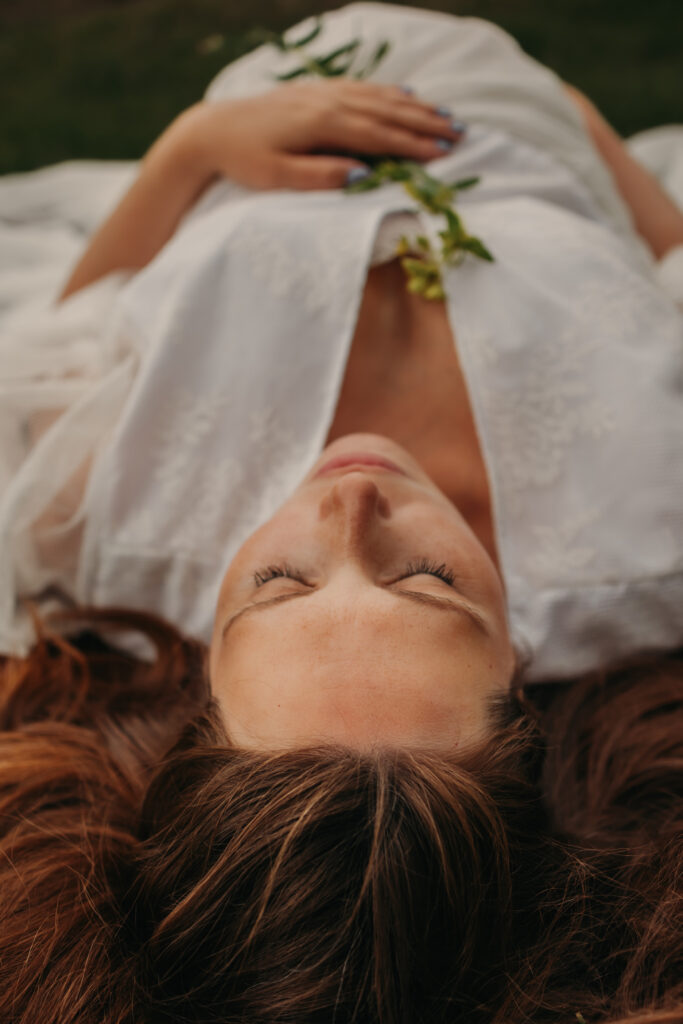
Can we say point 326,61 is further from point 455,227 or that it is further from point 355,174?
point 455,227

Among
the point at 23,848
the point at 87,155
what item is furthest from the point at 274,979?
the point at 87,155

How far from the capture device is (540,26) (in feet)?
7.75

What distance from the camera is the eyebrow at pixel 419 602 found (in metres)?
0.91

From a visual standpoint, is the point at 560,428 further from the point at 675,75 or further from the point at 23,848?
the point at 675,75

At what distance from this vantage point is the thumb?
140 cm

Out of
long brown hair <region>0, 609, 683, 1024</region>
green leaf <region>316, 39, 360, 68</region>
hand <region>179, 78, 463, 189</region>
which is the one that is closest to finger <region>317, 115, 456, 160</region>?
hand <region>179, 78, 463, 189</region>

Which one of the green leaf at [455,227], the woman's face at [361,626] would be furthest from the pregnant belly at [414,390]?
the woman's face at [361,626]

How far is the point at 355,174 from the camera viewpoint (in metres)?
1.40

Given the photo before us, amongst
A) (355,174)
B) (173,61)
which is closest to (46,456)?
→ (355,174)

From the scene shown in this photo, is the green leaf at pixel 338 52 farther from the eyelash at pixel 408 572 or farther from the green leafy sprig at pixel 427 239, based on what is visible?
the eyelash at pixel 408 572

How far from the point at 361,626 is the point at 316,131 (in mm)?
928

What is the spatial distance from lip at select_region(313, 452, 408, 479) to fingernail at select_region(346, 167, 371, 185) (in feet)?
1.81

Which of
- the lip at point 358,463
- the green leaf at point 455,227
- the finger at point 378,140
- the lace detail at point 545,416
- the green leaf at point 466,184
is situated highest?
the finger at point 378,140

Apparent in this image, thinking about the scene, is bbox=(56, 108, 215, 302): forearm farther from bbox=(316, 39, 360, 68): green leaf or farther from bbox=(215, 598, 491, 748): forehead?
bbox=(215, 598, 491, 748): forehead
